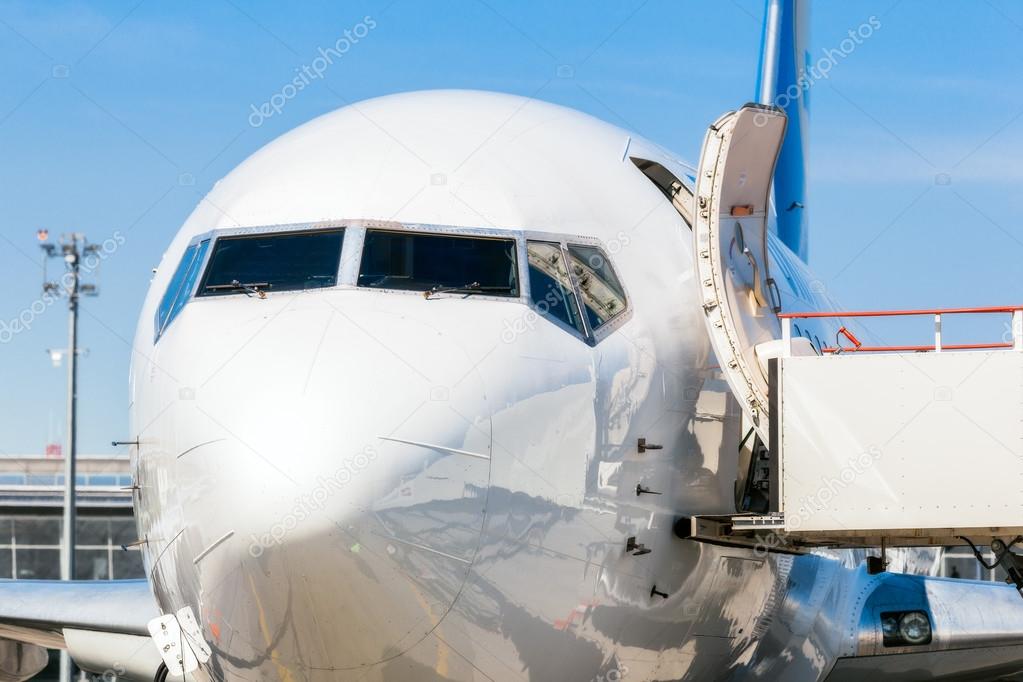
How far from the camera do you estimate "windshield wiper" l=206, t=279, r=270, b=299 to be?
8852mm

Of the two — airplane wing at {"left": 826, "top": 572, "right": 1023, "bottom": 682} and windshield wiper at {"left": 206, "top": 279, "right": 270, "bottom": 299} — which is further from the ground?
windshield wiper at {"left": 206, "top": 279, "right": 270, "bottom": 299}

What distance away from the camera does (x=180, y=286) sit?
9.51 metres

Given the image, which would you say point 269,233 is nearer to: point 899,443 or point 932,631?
point 899,443

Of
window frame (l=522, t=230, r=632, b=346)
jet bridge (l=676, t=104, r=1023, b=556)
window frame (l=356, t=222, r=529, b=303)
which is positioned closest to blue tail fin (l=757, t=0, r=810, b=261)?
jet bridge (l=676, t=104, r=1023, b=556)

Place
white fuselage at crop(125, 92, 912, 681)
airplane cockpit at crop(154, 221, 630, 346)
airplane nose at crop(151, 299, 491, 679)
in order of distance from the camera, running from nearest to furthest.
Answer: airplane nose at crop(151, 299, 491, 679), white fuselage at crop(125, 92, 912, 681), airplane cockpit at crop(154, 221, 630, 346)

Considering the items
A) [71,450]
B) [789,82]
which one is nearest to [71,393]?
[71,450]

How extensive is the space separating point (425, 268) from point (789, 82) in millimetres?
14967

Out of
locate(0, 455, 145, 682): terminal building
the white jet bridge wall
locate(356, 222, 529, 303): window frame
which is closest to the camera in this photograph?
locate(356, 222, 529, 303): window frame

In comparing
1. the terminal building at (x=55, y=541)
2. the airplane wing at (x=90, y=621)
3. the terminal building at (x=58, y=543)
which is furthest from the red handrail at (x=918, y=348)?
the terminal building at (x=55, y=541)

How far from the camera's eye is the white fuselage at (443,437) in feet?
25.3

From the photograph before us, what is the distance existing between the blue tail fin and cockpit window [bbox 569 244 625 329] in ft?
40.1

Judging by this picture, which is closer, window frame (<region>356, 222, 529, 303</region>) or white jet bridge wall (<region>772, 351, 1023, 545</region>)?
window frame (<region>356, 222, 529, 303</region>)

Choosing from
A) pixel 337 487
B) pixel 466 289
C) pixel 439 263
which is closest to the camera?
pixel 337 487

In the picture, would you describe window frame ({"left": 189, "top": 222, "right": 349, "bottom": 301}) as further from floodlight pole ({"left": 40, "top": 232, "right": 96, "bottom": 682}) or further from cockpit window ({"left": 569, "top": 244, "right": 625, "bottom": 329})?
floodlight pole ({"left": 40, "top": 232, "right": 96, "bottom": 682})
